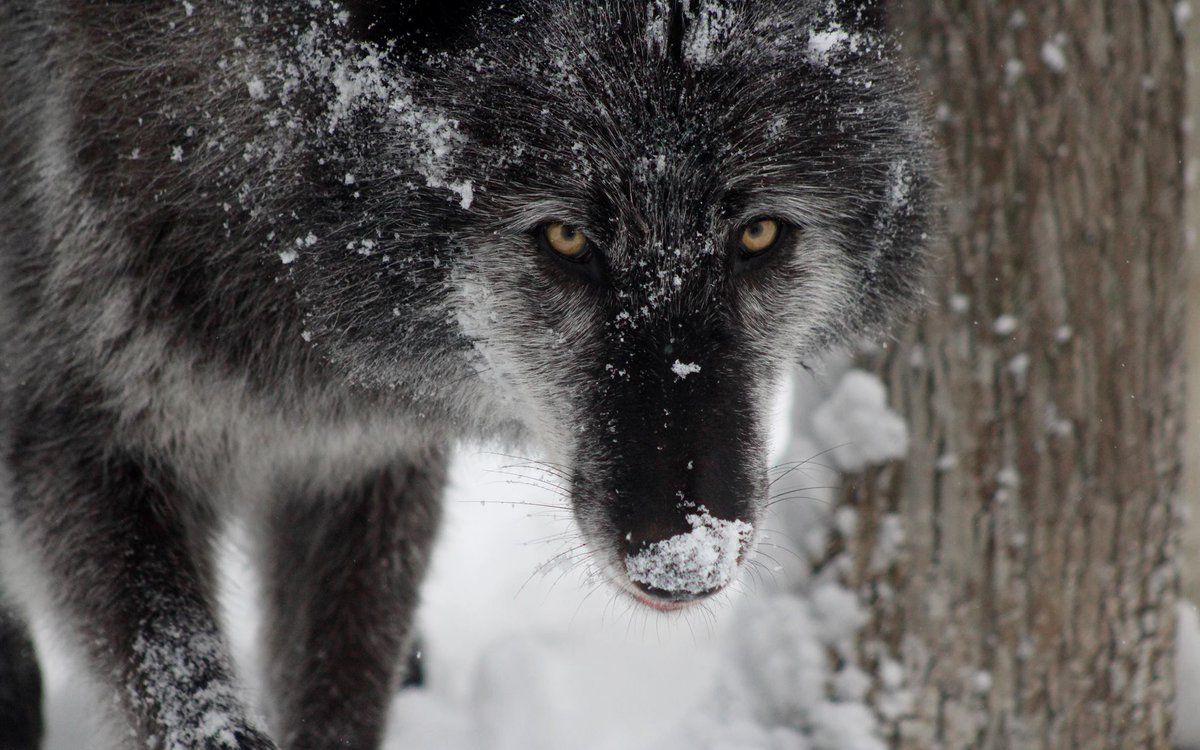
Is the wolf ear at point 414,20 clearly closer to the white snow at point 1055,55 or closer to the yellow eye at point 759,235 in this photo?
the yellow eye at point 759,235

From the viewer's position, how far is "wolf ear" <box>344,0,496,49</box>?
1.99 meters

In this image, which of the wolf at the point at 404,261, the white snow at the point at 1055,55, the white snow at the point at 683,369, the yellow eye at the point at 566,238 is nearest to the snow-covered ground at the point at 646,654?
the wolf at the point at 404,261

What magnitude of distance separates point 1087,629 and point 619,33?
209cm

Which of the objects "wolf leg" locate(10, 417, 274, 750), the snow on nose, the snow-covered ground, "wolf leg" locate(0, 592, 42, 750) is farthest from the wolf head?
"wolf leg" locate(0, 592, 42, 750)

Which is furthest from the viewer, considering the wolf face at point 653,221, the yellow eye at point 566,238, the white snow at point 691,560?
the yellow eye at point 566,238

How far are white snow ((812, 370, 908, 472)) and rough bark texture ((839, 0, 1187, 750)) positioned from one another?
4 cm

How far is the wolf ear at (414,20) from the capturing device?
1987 millimetres

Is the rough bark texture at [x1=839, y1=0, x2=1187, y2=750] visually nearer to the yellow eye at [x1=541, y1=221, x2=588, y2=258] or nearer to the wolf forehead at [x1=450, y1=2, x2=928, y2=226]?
the wolf forehead at [x1=450, y1=2, x2=928, y2=226]

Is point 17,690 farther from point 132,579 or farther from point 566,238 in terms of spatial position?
point 566,238

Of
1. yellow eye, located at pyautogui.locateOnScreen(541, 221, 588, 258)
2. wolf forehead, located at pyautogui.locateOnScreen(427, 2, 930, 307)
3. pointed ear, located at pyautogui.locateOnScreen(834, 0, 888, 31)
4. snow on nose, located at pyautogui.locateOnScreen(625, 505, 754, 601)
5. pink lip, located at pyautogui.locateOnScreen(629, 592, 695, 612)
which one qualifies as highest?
pointed ear, located at pyautogui.locateOnScreen(834, 0, 888, 31)

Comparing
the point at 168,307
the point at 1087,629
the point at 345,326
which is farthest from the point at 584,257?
the point at 1087,629

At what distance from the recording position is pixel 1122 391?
9.42 ft

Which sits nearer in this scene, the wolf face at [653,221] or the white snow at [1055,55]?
the wolf face at [653,221]

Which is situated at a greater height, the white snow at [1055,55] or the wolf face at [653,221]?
the white snow at [1055,55]
